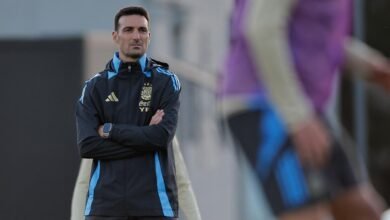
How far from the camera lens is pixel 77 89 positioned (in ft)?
34.2

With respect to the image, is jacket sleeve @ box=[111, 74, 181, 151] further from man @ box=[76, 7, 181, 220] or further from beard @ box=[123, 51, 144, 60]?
beard @ box=[123, 51, 144, 60]

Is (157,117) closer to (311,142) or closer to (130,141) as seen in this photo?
(130,141)

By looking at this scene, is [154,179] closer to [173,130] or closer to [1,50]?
[173,130]

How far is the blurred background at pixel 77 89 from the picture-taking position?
10.4 m

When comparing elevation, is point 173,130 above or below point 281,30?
below

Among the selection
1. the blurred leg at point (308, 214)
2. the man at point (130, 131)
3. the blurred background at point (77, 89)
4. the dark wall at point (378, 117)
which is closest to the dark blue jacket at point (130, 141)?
the man at point (130, 131)

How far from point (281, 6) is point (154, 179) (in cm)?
250

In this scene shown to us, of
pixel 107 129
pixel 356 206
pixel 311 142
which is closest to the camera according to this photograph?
pixel 311 142

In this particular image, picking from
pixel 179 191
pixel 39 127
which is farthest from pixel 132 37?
pixel 39 127

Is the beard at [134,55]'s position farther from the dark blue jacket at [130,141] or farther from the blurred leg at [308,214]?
the blurred leg at [308,214]

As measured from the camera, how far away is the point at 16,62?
10562 mm

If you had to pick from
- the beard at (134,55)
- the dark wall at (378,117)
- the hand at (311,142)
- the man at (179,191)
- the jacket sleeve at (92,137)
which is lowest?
the dark wall at (378,117)

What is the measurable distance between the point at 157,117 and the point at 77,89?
400cm

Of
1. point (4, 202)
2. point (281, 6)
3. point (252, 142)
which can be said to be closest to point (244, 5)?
point (281, 6)
